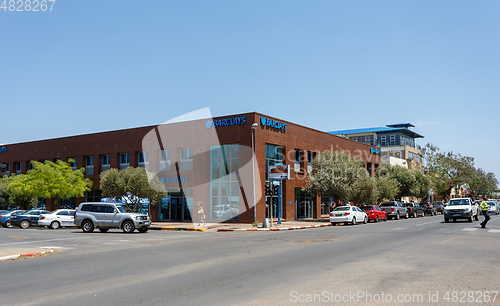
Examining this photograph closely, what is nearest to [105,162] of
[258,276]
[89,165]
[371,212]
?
[89,165]

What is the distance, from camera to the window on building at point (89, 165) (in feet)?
154

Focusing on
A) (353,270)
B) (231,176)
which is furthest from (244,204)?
(353,270)

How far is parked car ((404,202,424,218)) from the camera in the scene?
44.9 m

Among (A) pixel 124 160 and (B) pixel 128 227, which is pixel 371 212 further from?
(A) pixel 124 160

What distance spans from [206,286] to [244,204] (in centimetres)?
2728

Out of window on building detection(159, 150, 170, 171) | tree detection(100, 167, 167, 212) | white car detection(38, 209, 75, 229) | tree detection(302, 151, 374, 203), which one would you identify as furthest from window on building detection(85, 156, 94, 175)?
tree detection(302, 151, 374, 203)

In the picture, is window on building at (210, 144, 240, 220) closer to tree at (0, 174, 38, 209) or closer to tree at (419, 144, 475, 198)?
tree at (0, 174, 38, 209)

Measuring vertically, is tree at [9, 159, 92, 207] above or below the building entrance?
above

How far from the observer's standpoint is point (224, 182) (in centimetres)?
3716

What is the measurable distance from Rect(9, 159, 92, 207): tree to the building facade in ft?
11.9

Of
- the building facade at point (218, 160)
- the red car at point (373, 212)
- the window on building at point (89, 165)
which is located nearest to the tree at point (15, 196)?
the window on building at point (89, 165)

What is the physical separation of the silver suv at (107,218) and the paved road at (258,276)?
11096 millimetres

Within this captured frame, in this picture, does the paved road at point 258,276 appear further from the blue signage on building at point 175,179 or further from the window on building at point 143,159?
the window on building at point 143,159

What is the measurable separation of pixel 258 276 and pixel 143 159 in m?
35.1
